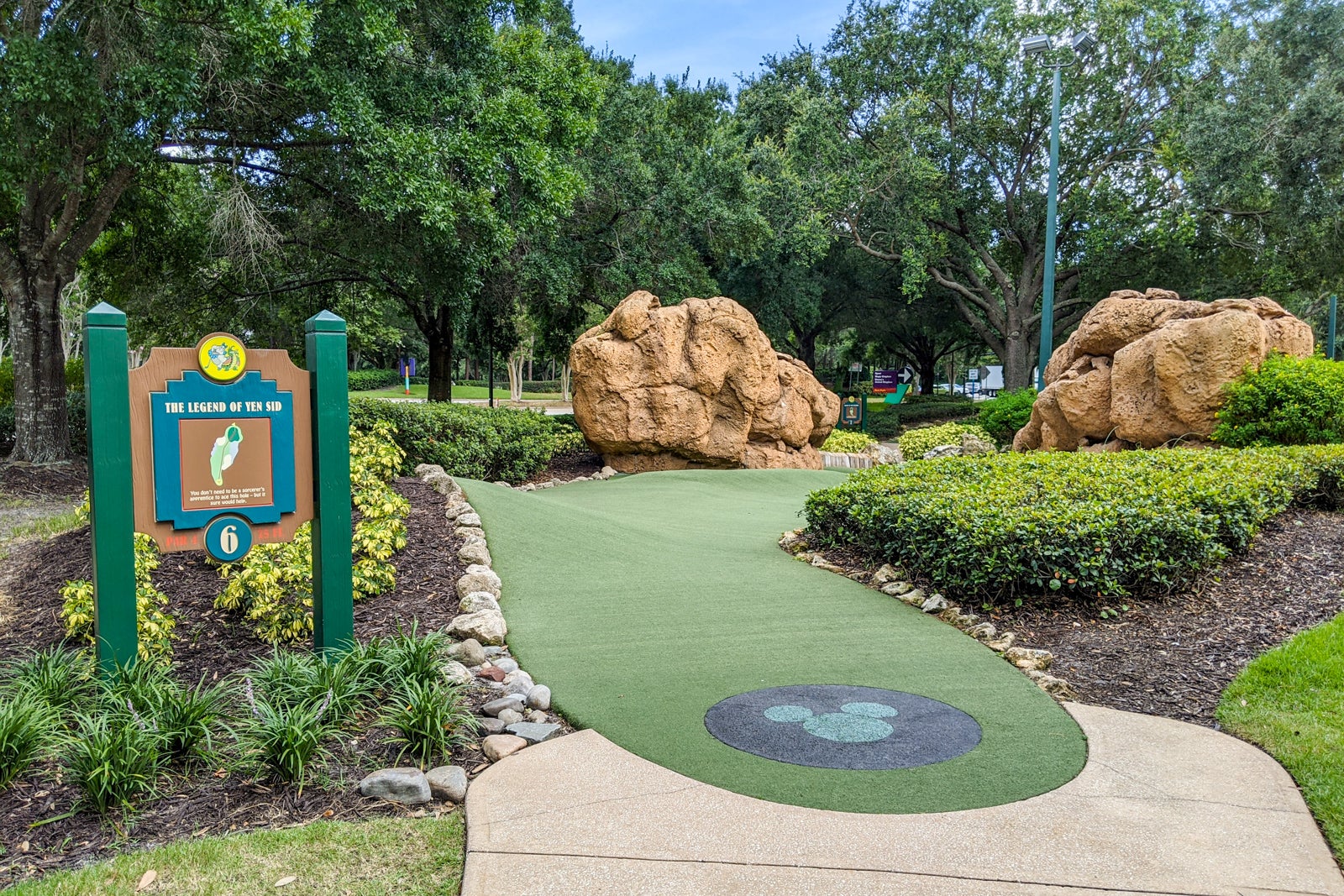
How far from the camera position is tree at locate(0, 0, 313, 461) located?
9242 millimetres

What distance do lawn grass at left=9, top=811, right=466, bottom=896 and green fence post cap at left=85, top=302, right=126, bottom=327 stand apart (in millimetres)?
2277

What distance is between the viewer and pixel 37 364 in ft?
41.5

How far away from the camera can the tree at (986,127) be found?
70.9 ft

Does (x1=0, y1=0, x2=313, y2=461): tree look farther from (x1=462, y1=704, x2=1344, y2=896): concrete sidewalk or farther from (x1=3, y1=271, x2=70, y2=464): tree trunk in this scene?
(x1=462, y1=704, x2=1344, y2=896): concrete sidewalk

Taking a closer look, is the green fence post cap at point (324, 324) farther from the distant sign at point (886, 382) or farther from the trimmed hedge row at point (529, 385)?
the trimmed hedge row at point (529, 385)

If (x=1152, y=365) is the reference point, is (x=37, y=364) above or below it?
below

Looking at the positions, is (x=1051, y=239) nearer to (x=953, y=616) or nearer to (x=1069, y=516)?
(x=1069, y=516)

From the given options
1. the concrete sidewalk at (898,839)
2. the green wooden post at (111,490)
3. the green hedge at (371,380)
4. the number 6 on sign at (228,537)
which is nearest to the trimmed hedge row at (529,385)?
the green hedge at (371,380)

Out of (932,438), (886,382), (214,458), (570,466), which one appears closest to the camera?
(214,458)

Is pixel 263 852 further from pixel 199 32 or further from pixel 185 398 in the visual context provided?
pixel 199 32

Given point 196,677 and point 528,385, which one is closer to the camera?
point 196,677

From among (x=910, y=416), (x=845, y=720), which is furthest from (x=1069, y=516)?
(x=910, y=416)

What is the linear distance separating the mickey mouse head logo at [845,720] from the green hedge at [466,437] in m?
7.28

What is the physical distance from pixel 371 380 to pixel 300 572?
5224 centimetres
